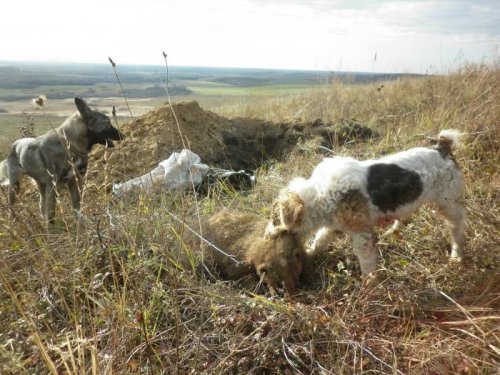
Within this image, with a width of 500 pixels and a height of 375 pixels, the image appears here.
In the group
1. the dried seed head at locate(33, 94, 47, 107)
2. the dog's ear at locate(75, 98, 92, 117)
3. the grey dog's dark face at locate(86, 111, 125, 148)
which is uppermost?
the dried seed head at locate(33, 94, 47, 107)

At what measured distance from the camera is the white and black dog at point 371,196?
3.24 meters

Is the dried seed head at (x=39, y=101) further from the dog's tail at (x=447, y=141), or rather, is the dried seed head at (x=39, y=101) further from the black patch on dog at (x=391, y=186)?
the dog's tail at (x=447, y=141)

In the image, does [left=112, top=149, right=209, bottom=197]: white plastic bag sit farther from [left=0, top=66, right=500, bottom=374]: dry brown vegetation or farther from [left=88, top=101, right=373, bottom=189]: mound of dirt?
[left=0, top=66, right=500, bottom=374]: dry brown vegetation

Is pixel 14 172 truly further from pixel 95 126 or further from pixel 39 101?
pixel 39 101

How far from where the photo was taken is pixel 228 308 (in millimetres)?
2727

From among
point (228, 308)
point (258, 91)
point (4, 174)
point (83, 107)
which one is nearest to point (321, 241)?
point (228, 308)

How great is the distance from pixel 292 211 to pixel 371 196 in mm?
667

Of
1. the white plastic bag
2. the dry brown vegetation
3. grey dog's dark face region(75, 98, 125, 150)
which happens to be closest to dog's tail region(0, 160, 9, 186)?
grey dog's dark face region(75, 98, 125, 150)

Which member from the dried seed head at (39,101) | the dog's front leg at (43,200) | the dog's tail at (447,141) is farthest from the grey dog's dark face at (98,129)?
the dog's tail at (447,141)

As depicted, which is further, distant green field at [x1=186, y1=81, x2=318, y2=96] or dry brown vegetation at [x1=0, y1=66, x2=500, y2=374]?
distant green field at [x1=186, y1=81, x2=318, y2=96]

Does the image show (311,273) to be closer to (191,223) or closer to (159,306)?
(191,223)

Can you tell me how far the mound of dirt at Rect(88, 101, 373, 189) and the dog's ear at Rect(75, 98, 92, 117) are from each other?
38.8 inches

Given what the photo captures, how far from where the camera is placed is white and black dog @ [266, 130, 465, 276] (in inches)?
127

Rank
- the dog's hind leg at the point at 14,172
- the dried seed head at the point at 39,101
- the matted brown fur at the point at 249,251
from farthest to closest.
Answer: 1. the dog's hind leg at the point at 14,172
2. the matted brown fur at the point at 249,251
3. the dried seed head at the point at 39,101
